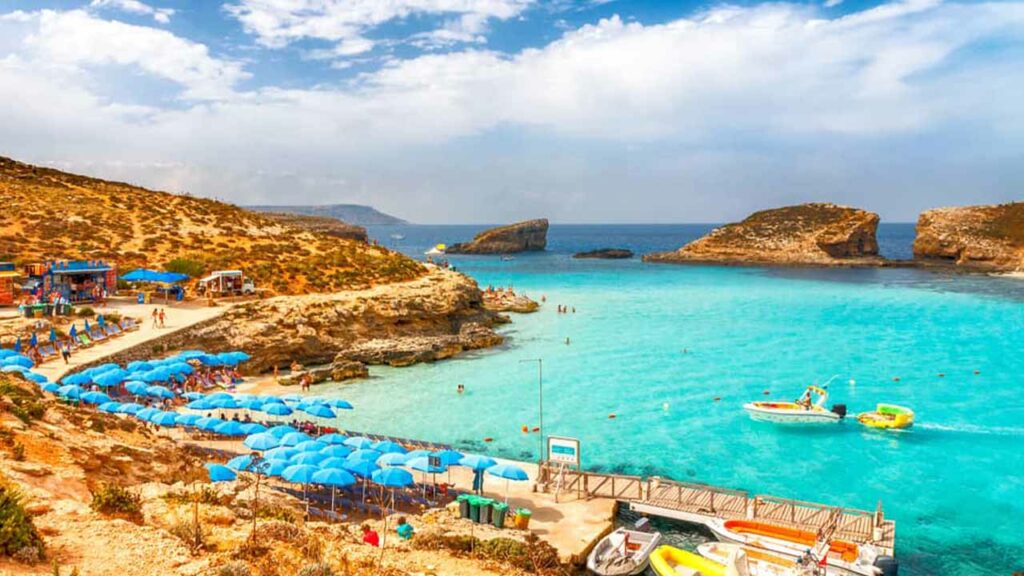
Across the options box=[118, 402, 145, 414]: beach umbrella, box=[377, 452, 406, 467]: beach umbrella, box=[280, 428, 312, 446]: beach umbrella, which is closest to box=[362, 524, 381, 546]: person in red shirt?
box=[377, 452, 406, 467]: beach umbrella

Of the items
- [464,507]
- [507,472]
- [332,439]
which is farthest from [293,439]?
[507,472]

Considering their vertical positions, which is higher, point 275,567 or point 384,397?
point 275,567

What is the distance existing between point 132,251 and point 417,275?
22312 millimetres

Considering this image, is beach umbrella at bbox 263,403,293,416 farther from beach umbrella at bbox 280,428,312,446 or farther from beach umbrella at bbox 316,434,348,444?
beach umbrella at bbox 280,428,312,446

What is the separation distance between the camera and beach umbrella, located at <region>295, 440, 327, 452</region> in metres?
19.5

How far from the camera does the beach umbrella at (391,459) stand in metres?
19.0

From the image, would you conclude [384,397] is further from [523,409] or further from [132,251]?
[132,251]

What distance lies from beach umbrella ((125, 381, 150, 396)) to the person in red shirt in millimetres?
15273

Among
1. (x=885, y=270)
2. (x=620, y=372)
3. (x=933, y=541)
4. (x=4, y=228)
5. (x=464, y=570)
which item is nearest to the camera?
(x=464, y=570)

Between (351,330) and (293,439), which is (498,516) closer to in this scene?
(293,439)

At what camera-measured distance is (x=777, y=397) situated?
112 ft

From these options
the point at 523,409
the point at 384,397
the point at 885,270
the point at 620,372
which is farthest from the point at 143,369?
the point at 885,270

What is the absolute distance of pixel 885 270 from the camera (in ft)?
355

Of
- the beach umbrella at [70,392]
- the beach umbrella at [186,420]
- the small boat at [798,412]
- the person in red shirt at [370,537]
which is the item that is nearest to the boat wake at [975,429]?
the small boat at [798,412]
